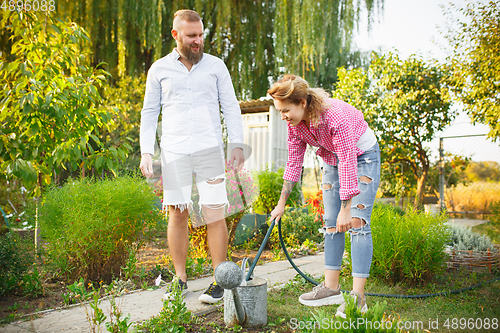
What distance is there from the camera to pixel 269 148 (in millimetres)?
5812

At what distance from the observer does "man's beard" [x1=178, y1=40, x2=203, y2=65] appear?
6.62ft

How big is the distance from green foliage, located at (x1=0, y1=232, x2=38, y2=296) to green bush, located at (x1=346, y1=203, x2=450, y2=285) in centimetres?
193

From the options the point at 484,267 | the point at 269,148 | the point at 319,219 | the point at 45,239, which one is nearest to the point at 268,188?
the point at 319,219

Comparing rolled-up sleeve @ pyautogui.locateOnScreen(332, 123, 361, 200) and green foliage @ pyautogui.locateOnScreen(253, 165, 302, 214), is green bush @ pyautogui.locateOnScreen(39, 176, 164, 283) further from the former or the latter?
green foliage @ pyautogui.locateOnScreen(253, 165, 302, 214)

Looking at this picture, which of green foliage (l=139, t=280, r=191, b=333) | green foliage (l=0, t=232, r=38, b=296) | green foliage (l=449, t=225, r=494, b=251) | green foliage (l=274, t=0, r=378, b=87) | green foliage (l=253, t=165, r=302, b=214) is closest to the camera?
green foliage (l=139, t=280, r=191, b=333)

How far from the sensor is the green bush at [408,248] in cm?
218

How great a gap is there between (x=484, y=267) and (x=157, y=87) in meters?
2.66

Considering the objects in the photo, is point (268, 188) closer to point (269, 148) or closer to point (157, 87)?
point (269, 148)

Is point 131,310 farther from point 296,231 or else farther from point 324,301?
point 296,231

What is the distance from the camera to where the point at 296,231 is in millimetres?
3885

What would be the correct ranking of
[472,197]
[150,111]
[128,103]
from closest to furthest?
[150,111]
[128,103]
[472,197]

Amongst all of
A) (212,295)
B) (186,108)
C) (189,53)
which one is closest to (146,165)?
(186,108)

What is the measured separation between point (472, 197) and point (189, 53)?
24.2 ft

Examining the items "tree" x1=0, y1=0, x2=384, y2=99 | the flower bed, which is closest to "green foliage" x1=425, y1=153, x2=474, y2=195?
"tree" x1=0, y1=0, x2=384, y2=99
